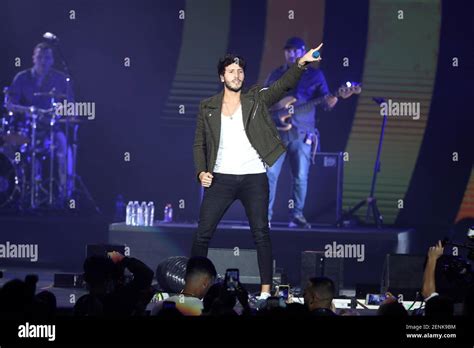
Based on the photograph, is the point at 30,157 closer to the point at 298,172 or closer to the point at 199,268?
the point at 298,172

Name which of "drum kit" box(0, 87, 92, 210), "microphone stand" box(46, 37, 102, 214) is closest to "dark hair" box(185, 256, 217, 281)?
"drum kit" box(0, 87, 92, 210)

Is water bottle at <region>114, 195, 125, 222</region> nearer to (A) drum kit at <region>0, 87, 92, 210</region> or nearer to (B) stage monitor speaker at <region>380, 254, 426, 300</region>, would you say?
(A) drum kit at <region>0, 87, 92, 210</region>

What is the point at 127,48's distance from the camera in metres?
14.6

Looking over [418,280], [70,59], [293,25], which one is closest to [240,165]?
[418,280]

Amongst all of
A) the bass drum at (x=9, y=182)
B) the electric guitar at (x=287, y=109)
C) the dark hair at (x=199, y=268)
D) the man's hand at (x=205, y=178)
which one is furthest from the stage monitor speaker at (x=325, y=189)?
the dark hair at (x=199, y=268)

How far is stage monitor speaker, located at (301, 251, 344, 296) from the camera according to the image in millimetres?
9367

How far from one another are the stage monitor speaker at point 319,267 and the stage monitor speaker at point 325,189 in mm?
3776

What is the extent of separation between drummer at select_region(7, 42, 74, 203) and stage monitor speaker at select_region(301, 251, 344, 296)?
18.5ft

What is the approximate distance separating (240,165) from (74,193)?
7.06m

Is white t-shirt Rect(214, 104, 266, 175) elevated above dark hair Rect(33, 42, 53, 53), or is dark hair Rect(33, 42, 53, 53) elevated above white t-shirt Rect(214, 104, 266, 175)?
dark hair Rect(33, 42, 53, 53)

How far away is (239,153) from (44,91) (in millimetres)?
7261

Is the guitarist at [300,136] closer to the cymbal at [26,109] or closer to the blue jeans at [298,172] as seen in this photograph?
the blue jeans at [298,172]

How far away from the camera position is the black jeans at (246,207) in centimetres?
759

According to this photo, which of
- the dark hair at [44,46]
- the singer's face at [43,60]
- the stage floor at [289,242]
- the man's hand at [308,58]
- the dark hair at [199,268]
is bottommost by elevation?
the stage floor at [289,242]
